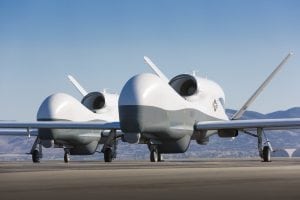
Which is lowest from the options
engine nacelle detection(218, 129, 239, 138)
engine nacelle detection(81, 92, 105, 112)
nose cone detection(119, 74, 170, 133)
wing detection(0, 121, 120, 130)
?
engine nacelle detection(218, 129, 239, 138)

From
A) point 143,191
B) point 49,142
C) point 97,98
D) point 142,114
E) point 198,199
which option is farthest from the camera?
point 97,98

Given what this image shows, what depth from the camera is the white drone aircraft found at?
39.6 meters

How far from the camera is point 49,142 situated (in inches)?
1950

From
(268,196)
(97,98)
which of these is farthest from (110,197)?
(97,98)

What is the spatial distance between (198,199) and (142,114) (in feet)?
95.0

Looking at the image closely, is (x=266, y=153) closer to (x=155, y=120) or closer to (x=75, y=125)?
(x=155, y=120)

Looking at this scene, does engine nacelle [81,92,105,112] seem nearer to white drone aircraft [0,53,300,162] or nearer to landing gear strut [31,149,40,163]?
white drone aircraft [0,53,300,162]

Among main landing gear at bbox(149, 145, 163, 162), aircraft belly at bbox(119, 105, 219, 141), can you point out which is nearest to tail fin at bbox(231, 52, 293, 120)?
aircraft belly at bbox(119, 105, 219, 141)

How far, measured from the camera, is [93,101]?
5581 centimetres

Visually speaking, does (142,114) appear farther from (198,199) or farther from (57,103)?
(198,199)

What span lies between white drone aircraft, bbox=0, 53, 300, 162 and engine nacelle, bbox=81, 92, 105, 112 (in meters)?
0.11

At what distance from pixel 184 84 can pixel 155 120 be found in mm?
8856

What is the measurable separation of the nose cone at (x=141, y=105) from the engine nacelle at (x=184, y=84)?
7549 mm

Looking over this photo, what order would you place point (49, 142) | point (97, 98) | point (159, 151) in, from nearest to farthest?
1. point (159, 151)
2. point (49, 142)
3. point (97, 98)
